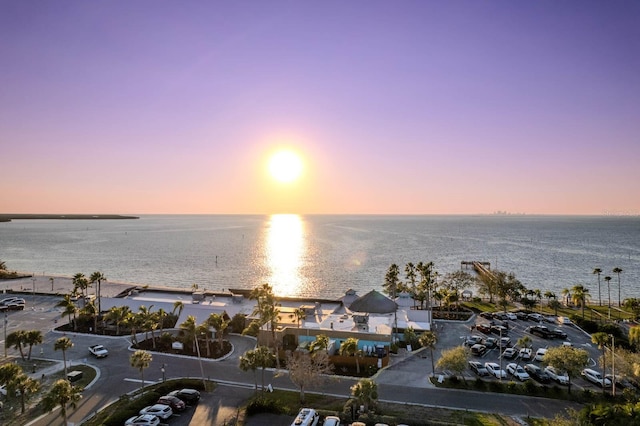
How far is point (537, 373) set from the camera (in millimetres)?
33219

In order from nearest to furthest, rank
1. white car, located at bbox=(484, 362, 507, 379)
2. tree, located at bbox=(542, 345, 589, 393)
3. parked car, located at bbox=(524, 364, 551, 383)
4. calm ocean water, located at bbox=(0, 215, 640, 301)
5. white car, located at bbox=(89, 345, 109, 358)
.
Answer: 1. tree, located at bbox=(542, 345, 589, 393)
2. parked car, located at bbox=(524, 364, 551, 383)
3. white car, located at bbox=(484, 362, 507, 379)
4. white car, located at bbox=(89, 345, 109, 358)
5. calm ocean water, located at bbox=(0, 215, 640, 301)

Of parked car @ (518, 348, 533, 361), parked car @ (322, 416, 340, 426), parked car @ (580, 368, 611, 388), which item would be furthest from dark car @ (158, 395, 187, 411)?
parked car @ (580, 368, 611, 388)

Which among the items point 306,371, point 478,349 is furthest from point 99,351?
point 478,349

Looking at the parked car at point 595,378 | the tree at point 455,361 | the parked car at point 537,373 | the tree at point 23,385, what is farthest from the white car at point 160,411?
the parked car at point 595,378

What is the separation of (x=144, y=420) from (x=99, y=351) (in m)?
18.1

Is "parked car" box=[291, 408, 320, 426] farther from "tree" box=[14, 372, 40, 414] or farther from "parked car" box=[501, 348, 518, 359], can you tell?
"parked car" box=[501, 348, 518, 359]

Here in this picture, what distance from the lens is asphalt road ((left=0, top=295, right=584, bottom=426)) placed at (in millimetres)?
27922

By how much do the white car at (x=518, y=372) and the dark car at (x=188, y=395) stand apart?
27.0 metres

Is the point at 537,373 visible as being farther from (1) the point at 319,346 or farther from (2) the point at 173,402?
(2) the point at 173,402

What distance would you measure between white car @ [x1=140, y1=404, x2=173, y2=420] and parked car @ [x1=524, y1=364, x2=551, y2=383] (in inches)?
1187

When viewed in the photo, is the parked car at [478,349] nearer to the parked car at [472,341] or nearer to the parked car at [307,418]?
the parked car at [472,341]

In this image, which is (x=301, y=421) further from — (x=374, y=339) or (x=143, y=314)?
(x=143, y=314)

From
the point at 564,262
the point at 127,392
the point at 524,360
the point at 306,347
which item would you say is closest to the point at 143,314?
the point at 127,392

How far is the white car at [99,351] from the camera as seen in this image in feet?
128
